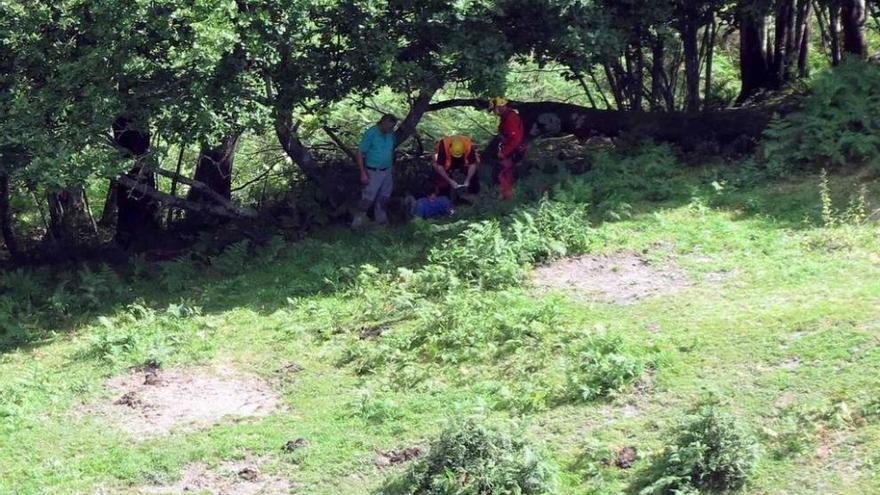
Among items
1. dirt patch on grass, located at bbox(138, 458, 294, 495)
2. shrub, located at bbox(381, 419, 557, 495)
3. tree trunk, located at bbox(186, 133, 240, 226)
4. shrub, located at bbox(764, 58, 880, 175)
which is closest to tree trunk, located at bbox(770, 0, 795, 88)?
shrub, located at bbox(764, 58, 880, 175)

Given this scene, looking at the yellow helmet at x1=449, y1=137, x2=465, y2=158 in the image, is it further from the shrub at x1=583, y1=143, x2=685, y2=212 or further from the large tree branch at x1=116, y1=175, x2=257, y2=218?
the large tree branch at x1=116, y1=175, x2=257, y2=218

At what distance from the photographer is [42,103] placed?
1214cm

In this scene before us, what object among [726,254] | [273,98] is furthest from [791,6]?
[273,98]

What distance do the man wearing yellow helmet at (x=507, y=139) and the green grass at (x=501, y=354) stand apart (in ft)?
5.37

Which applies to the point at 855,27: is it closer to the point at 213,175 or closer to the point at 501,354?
the point at 213,175

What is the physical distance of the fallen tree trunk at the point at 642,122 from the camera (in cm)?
1505

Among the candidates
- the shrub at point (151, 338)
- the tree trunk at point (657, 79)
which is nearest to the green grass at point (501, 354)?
the shrub at point (151, 338)

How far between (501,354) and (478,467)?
2.23 meters

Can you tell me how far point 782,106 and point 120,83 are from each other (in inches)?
311

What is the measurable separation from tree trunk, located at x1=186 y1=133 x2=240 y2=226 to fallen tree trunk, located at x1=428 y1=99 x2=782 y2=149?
2.51 m

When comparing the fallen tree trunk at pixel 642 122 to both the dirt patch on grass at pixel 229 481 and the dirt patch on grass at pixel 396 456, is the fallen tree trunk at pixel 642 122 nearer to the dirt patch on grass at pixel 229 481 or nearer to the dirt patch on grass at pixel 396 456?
the dirt patch on grass at pixel 396 456

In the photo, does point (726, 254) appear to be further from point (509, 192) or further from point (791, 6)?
point (791, 6)

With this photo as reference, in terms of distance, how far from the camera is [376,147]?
47.9ft

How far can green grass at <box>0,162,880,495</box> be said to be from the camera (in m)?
8.99
